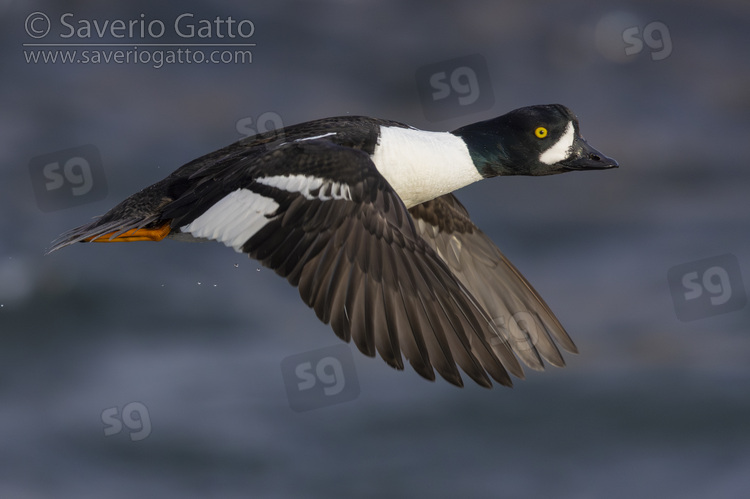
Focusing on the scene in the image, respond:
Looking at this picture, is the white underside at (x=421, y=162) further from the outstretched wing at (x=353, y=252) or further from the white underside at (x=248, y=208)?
the white underside at (x=248, y=208)

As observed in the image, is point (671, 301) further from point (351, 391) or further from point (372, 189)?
point (372, 189)

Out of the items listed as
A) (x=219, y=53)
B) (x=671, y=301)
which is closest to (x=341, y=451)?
(x=671, y=301)

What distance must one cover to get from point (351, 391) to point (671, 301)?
7.88ft

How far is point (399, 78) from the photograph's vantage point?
9.03 metres
